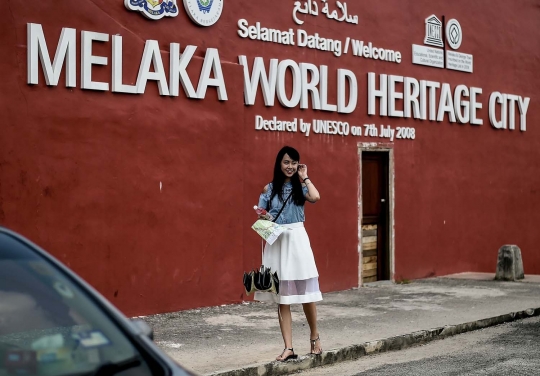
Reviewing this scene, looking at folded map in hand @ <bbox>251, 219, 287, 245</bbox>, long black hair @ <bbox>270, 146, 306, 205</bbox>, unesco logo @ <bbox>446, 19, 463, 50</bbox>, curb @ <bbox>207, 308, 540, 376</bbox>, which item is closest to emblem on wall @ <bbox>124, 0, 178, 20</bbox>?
long black hair @ <bbox>270, 146, 306, 205</bbox>

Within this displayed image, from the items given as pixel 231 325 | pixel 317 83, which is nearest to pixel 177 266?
pixel 231 325

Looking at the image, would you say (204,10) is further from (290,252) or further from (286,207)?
(290,252)

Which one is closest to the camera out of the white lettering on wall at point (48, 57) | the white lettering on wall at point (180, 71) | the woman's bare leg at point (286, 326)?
the woman's bare leg at point (286, 326)

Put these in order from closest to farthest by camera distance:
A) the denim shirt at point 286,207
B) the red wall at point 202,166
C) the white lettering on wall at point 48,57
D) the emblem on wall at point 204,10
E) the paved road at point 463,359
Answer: the paved road at point 463,359, the denim shirt at point 286,207, the white lettering on wall at point 48,57, the red wall at point 202,166, the emblem on wall at point 204,10

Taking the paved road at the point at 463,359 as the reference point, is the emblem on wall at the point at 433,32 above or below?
above

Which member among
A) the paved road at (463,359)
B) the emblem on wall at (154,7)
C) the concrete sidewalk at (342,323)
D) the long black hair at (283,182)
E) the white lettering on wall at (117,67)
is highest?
the emblem on wall at (154,7)

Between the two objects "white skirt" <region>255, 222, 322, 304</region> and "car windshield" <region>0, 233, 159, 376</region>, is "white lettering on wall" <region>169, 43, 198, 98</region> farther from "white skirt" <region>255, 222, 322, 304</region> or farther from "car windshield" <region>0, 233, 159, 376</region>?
"car windshield" <region>0, 233, 159, 376</region>

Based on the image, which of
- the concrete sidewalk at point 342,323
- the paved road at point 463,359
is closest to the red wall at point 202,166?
the concrete sidewalk at point 342,323

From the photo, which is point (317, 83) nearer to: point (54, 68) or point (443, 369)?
point (54, 68)

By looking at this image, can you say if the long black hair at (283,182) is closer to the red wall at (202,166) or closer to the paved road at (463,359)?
the paved road at (463,359)

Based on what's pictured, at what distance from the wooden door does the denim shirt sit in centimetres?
558

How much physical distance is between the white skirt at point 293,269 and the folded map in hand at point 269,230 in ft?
0.41

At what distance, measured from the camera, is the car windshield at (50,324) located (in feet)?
9.98

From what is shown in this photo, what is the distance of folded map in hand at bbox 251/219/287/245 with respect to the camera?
784 centimetres
